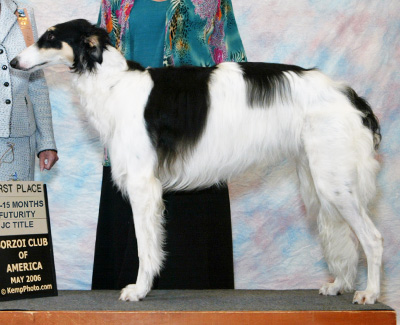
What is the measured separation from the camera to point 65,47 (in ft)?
8.87

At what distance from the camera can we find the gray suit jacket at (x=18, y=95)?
2.89 m

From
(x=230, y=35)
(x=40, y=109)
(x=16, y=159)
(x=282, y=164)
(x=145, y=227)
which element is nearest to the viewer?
(x=145, y=227)

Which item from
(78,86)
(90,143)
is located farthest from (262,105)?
(90,143)

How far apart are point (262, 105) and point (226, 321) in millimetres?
1043

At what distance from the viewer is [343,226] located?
2.82m

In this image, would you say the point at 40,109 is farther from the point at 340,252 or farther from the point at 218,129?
the point at 340,252

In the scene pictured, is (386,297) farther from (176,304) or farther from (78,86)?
(78,86)

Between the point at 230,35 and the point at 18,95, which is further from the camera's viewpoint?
the point at 230,35

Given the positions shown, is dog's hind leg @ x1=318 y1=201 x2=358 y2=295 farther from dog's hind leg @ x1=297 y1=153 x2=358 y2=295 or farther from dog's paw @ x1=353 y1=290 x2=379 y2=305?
dog's paw @ x1=353 y1=290 x2=379 y2=305

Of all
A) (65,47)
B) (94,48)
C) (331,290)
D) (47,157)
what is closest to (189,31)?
(94,48)

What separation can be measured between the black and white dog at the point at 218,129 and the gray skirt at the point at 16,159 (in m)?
0.43

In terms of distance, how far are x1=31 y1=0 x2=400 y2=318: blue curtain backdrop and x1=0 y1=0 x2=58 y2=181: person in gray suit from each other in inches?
36.9

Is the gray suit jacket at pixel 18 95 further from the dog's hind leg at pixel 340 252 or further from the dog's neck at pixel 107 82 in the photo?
the dog's hind leg at pixel 340 252

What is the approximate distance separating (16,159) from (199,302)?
1.23m
